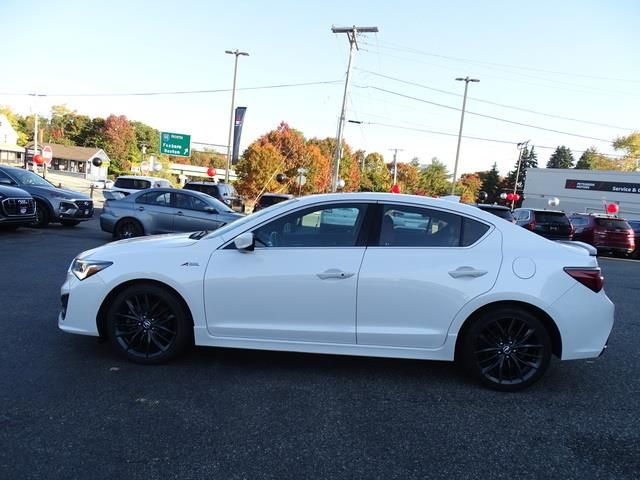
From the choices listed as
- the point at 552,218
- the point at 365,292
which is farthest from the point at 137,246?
the point at 552,218

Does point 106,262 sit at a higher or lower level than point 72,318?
higher

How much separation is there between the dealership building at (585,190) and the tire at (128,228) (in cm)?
4395

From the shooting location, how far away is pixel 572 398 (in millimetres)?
3891

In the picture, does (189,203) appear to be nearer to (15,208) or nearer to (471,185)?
(15,208)

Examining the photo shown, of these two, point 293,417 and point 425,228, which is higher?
point 425,228

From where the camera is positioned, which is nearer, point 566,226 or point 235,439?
point 235,439

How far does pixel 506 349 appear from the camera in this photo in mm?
3896

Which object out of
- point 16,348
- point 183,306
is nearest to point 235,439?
point 183,306

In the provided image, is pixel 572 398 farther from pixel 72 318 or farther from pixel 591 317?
pixel 72 318

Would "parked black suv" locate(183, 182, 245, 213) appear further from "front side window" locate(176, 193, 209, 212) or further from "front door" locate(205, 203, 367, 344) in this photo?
"front door" locate(205, 203, 367, 344)

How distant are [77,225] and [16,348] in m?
11.5

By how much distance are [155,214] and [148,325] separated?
26.7 feet

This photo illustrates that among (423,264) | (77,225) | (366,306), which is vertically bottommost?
(77,225)

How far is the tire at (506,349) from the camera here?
3.85 meters
